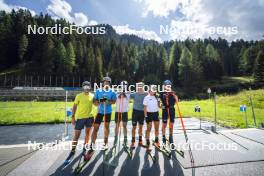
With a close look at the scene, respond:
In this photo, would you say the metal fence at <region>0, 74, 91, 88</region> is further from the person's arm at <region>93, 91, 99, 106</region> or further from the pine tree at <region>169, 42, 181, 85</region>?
the person's arm at <region>93, 91, 99, 106</region>

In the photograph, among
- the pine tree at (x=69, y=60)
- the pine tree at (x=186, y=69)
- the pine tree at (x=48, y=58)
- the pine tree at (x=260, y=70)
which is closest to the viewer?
the pine tree at (x=260, y=70)

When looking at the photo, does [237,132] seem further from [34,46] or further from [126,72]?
[34,46]

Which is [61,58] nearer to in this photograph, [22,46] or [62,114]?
[22,46]

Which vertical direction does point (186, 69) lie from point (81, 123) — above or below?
above

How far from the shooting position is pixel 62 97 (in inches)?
1539

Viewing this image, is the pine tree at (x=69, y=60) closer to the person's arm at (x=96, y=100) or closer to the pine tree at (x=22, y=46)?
the pine tree at (x=22, y=46)

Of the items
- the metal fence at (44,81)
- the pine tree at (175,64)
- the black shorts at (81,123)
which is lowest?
the black shorts at (81,123)

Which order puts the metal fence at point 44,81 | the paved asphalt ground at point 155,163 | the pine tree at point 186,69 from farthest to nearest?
the metal fence at point 44,81 → the pine tree at point 186,69 → the paved asphalt ground at point 155,163

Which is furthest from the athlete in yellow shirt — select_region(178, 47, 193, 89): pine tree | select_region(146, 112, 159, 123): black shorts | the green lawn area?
select_region(178, 47, 193, 89): pine tree

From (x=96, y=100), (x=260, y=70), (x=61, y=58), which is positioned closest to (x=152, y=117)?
(x=96, y=100)

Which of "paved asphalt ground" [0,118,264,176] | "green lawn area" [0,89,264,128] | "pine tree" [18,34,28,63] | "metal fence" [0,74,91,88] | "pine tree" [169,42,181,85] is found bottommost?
"paved asphalt ground" [0,118,264,176]

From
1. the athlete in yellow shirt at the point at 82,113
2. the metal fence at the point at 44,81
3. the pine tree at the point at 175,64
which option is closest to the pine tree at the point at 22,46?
the metal fence at the point at 44,81

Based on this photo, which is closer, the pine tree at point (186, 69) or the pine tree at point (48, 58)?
the pine tree at point (186, 69)

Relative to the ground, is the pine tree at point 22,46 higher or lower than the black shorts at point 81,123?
higher
